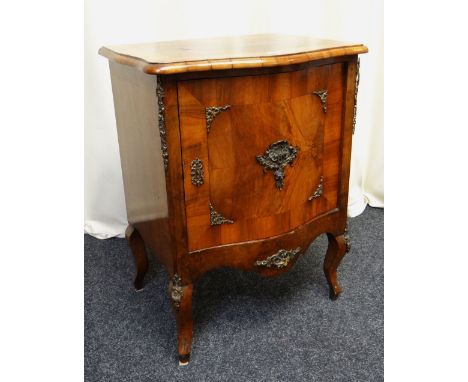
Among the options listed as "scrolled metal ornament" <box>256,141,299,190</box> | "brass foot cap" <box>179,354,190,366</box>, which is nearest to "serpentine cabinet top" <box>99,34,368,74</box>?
"scrolled metal ornament" <box>256,141,299,190</box>

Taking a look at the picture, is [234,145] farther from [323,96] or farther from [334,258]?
[334,258]

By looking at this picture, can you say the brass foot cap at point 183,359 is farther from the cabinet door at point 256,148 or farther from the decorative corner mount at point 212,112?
the decorative corner mount at point 212,112

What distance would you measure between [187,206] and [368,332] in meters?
0.68

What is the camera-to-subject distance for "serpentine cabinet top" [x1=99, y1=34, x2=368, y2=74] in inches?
36.9

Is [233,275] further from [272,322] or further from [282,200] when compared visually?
[282,200]

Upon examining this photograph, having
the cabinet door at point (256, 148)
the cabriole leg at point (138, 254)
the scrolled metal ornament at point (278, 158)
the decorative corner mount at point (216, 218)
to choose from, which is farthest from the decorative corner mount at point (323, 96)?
the cabriole leg at point (138, 254)

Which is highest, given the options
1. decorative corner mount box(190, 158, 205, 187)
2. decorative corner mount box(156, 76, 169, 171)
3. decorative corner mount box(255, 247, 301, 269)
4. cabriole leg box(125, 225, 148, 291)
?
decorative corner mount box(156, 76, 169, 171)

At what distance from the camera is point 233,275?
1647mm

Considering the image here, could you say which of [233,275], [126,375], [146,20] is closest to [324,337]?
[233,275]

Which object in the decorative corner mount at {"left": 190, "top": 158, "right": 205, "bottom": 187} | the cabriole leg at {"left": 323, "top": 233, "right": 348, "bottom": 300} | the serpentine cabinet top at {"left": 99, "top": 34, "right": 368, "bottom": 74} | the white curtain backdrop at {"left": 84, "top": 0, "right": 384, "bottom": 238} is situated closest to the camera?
the serpentine cabinet top at {"left": 99, "top": 34, "right": 368, "bottom": 74}

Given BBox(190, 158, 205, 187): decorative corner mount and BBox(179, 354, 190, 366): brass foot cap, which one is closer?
BBox(190, 158, 205, 187): decorative corner mount

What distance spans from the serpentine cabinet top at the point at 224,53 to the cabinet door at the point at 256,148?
0.15ft

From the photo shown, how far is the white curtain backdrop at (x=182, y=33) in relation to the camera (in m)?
1.65

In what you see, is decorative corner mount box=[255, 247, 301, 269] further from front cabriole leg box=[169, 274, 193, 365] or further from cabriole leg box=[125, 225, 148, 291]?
cabriole leg box=[125, 225, 148, 291]
